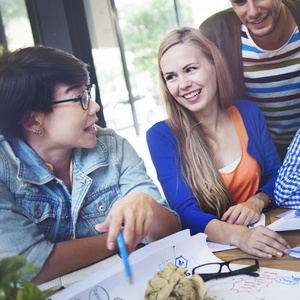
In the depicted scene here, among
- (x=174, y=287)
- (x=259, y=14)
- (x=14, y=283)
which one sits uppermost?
(x=259, y=14)

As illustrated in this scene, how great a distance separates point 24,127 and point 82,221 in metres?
0.34

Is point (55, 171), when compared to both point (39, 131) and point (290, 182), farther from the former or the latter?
point (290, 182)

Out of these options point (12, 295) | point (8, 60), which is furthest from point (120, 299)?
point (8, 60)

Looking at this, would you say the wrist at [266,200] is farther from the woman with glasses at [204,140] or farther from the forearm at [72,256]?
the forearm at [72,256]

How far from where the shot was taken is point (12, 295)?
0.49 meters

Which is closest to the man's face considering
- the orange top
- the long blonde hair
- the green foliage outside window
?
the long blonde hair

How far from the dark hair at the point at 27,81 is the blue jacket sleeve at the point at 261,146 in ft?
2.51

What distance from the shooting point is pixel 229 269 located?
783mm

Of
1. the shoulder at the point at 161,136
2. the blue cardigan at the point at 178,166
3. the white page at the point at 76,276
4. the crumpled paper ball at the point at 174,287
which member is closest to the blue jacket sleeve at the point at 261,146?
the blue cardigan at the point at 178,166

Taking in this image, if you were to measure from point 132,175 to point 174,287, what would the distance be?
61 centimetres

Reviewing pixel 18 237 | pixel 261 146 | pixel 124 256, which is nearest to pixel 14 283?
pixel 124 256

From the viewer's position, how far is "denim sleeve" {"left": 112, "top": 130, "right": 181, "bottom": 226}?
45.2 inches

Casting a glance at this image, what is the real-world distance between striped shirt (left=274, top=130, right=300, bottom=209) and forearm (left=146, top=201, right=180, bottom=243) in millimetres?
387

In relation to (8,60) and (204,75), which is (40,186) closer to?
(8,60)
